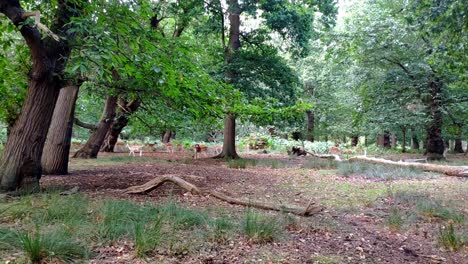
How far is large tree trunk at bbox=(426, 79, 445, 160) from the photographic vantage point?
51.5ft

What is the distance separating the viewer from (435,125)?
675 inches

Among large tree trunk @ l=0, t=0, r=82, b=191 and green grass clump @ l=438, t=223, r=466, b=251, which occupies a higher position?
large tree trunk @ l=0, t=0, r=82, b=191

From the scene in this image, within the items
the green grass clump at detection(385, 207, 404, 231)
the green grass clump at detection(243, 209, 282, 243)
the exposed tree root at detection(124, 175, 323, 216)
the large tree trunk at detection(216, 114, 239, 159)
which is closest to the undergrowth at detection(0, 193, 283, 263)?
the green grass clump at detection(243, 209, 282, 243)

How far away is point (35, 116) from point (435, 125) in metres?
17.7

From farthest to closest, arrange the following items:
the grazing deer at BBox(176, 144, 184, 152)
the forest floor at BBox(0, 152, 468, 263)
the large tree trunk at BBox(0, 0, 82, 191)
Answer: the grazing deer at BBox(176, 144, 184, 152)
the large tree trunk at BBox(0, 0, 82, 191)
the forest floor at BBox(0, 152, 468, 263)

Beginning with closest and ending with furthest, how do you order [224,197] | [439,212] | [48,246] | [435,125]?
1. [48,246]
2. [439,212]
3. [224,197]
4. [435,125]

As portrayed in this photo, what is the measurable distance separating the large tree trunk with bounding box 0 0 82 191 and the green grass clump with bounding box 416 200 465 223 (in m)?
6.57

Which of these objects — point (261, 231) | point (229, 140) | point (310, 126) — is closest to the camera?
point (261, 231)

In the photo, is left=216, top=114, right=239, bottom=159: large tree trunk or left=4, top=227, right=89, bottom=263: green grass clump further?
left=216, top=114, right=239, bottom=159: large tree trunk

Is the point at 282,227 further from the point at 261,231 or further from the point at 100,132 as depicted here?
the point at 100,132

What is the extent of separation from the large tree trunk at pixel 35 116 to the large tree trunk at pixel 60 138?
287cm

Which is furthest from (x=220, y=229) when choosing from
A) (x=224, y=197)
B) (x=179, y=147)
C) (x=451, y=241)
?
(x=179, y=147)

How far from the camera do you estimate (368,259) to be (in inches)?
147

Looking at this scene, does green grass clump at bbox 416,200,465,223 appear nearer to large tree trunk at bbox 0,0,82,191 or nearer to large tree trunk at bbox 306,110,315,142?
large tree trunk at bbox 0,0,82,191
